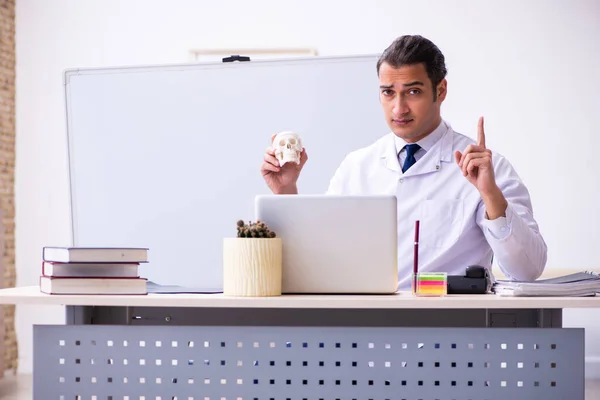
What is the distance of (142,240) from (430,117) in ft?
6.52

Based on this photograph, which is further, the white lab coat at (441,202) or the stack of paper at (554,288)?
the white lab coat at (441,202)

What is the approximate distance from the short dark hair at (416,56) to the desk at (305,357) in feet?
2.97

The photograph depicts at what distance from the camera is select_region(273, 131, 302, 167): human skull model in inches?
86.2

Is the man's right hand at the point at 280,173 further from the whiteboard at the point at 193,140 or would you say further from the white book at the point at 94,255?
the whiteboard at the point at 193,140

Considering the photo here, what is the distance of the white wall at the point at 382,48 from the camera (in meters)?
5.12

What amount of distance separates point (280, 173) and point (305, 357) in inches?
28.3

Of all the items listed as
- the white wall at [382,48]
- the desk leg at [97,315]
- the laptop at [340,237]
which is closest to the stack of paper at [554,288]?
the laptop at [340,237]

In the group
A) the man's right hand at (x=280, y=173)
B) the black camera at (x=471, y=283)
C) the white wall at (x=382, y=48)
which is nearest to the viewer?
the black camera at (x=471, y=283)

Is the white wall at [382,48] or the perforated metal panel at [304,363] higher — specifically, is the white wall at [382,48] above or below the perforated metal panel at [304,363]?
above

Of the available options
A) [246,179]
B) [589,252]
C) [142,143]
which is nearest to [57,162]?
[142,143]

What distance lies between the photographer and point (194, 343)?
6.00 ft

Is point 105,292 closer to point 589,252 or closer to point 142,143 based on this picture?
point 142,143

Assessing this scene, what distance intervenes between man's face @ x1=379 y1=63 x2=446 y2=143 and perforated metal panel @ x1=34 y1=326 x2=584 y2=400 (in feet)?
3.01

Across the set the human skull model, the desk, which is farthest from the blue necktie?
the desk
